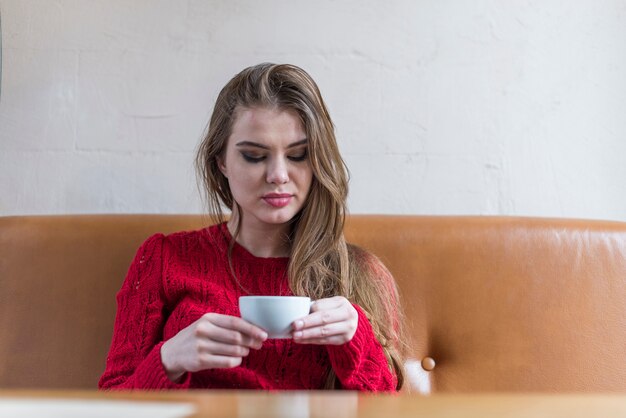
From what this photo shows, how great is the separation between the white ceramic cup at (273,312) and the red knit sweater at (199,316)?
9.1 inches

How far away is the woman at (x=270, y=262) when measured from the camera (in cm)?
134

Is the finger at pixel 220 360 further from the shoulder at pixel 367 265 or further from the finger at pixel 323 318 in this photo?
the shoulder at pixel 367 265

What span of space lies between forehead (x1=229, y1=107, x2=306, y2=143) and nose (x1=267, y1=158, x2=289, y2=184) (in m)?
0.04

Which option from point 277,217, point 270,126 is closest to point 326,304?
point 277,217

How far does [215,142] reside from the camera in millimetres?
1486

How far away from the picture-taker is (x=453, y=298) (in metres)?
1.47

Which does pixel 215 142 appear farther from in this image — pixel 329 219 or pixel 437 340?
pixel 437 340

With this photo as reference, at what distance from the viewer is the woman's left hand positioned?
108 centimetres

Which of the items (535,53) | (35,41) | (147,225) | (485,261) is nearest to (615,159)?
(535,53)

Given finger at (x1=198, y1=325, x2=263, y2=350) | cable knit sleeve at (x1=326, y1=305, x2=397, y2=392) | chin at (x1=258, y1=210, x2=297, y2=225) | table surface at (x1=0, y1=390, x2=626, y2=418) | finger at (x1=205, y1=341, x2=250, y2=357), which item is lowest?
cable knit sleeve at (x1=326, y1=305, x2=397, y2=392)

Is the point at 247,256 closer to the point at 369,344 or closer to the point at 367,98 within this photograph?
the point at 369,344

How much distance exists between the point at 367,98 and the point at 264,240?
46 centimetres

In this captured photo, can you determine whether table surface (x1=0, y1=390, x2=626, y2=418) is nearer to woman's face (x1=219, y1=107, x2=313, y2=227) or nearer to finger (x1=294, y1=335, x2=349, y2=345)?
finger (x1=294, y1=335, x2=349, y2=345)

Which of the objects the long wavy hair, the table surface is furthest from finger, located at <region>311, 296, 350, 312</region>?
the table surface
